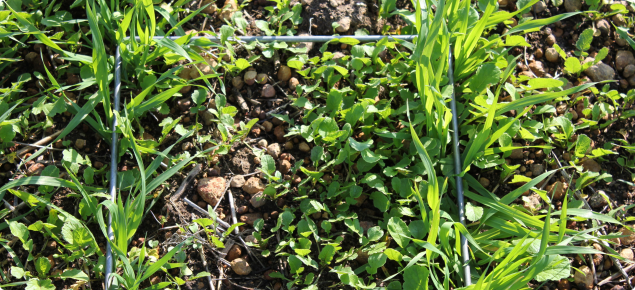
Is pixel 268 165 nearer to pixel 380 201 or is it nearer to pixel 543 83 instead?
pixel 380 201

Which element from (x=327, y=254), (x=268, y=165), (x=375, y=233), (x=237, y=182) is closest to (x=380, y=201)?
(x=375, y=233)

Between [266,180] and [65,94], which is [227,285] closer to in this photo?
[266,180]

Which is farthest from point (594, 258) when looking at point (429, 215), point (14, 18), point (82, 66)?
point (14, 18)

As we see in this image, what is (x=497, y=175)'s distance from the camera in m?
1.76

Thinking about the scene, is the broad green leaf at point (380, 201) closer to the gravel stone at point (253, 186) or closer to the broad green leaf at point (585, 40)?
the gravel stone at point (253, 186)

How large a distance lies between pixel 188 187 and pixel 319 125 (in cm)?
50

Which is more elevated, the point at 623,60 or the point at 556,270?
the point at 623,60

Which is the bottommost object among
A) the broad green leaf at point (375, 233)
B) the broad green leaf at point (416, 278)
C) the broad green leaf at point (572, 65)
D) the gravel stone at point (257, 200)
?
the broad green leaf at point (416, 278)

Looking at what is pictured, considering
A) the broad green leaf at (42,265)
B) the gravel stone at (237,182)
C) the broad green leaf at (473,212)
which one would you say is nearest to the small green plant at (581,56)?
the broad green leaf at (473,212)

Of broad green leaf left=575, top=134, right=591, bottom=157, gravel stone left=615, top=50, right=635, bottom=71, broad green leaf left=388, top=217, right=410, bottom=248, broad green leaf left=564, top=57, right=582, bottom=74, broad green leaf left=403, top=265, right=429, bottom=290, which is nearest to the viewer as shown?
broad green leaf left=403, top=265, right=429, bottom=290

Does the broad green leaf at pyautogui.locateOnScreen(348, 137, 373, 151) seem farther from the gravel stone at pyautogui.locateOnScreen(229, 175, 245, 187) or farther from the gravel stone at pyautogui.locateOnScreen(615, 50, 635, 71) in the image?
the gravel stone at pyautogui.locateOnScreen(615, 50, 635, 71)

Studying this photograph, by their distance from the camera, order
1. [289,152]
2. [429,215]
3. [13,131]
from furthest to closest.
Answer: [289,152] → [13,131] → [429,215]

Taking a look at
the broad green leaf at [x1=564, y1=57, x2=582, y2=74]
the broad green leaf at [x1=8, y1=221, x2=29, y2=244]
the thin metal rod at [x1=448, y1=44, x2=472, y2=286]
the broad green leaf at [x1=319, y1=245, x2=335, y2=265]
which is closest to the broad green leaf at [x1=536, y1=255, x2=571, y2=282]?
the thin metal rod at [x1=448, y1=44, x2=472, y2=286]

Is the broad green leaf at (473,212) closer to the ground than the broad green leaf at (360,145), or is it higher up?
closer to the ground
